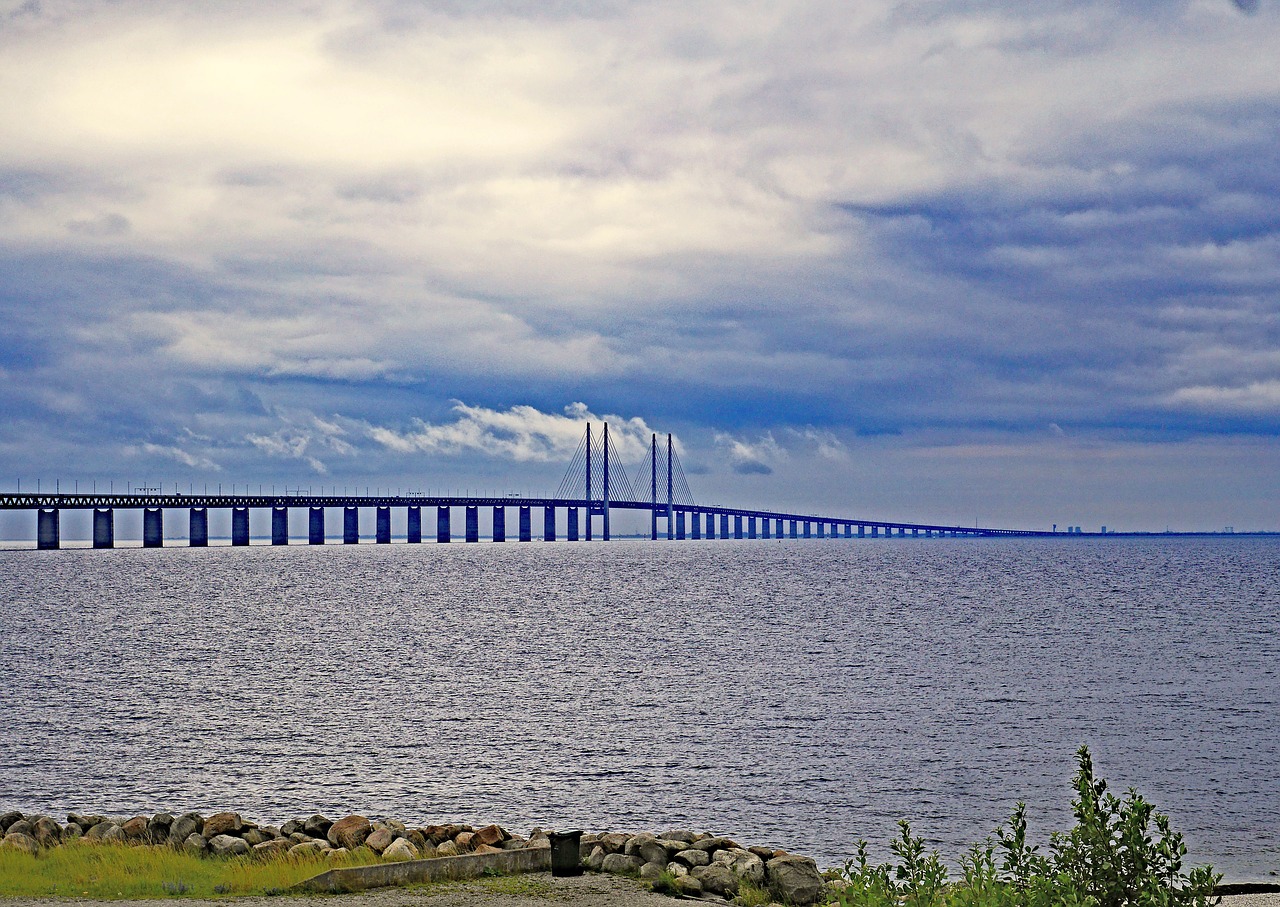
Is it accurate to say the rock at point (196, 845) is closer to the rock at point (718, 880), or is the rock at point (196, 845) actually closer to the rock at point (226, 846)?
the rock at point (226, 846)

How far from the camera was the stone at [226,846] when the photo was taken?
58.1 ft

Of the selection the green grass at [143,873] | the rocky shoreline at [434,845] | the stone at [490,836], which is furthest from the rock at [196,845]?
the stone at [490,836]

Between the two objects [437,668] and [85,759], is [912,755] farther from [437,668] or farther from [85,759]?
[437,668]

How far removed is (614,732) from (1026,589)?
329 feet

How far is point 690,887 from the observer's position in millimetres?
15492

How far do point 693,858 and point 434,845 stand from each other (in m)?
3.97

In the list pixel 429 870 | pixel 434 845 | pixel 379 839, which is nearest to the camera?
pixel 429 870

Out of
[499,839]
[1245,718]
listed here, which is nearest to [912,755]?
[1245,718]

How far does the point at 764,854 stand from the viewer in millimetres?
17703

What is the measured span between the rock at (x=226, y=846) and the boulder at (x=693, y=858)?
20.4 ft

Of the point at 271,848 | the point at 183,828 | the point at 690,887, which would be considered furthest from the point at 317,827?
the point at 690,887

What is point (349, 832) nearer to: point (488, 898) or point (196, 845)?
point (196, 845)

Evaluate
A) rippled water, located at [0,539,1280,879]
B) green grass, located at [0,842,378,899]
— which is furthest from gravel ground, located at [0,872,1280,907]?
rippled water, located at [0,539,1280,879]

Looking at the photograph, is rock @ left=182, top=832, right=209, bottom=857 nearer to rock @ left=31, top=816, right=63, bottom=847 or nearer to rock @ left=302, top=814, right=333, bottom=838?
rock @ left=302, top=814, right=333, bottom=838
